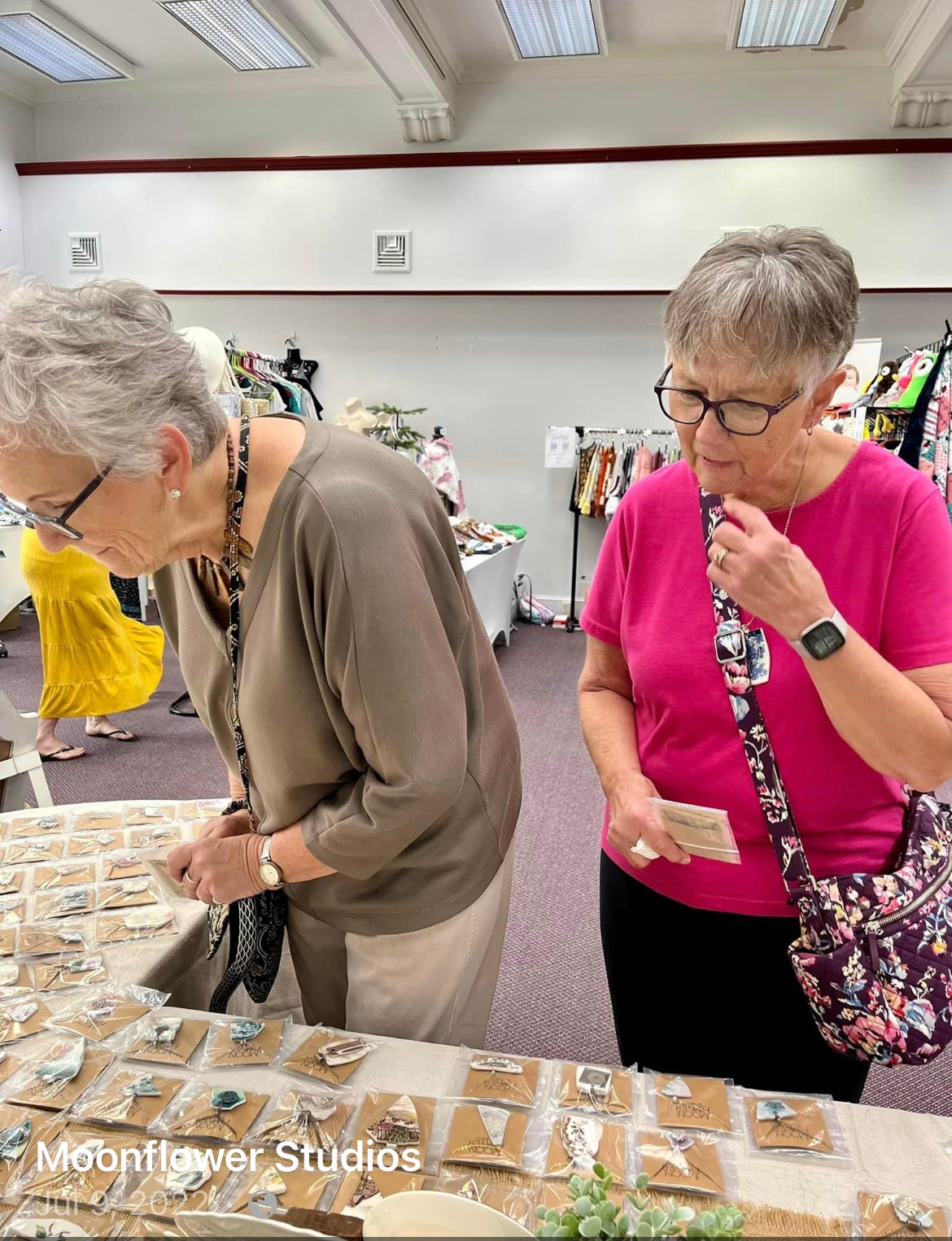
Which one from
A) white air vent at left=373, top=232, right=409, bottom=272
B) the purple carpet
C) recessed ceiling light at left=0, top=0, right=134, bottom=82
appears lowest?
the purple carpet

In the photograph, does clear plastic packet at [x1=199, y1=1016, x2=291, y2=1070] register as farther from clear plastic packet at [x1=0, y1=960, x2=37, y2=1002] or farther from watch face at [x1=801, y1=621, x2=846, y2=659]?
watch face at [x1=801, y1=621, x2=846, y2=659]

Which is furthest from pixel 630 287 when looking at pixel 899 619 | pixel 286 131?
pixel 899 619

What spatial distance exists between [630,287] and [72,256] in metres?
4.51

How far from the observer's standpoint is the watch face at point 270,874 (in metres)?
1.10

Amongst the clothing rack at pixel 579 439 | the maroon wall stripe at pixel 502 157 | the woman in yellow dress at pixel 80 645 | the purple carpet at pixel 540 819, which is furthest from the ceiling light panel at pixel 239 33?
the purple carpet at pixel 540 819

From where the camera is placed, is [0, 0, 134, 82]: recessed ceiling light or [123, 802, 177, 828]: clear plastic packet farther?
[0, 0, 134, 82]: recessed ceiling light

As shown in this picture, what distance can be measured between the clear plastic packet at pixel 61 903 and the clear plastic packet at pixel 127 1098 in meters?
0.36

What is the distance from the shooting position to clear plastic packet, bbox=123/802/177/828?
61.6 inches

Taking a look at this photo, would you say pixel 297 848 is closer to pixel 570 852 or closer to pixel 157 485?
pixel 157 485

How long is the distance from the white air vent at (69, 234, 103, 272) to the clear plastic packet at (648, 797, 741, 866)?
7.33m

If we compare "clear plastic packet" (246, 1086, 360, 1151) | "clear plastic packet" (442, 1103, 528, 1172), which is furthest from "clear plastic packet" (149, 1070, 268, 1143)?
"clear plastic packet" (442, 1103, 528, 1172)

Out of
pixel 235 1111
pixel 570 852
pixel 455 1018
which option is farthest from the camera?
pixel 570 852

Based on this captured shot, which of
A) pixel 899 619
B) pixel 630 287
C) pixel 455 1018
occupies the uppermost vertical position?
pixel 630 287

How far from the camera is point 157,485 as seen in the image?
3.25ft
